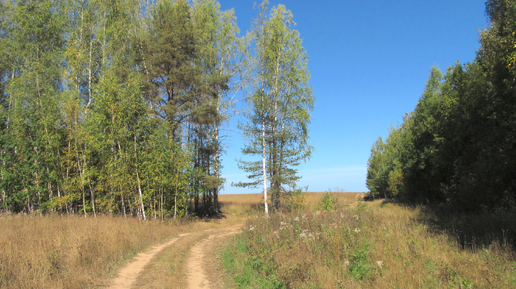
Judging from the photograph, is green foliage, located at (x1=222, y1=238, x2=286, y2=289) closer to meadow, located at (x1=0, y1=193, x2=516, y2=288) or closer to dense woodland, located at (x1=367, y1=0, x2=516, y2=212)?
meadow, located at (x1=0, y1=193, x2=516, y2=288)

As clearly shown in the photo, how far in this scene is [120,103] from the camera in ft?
55.1

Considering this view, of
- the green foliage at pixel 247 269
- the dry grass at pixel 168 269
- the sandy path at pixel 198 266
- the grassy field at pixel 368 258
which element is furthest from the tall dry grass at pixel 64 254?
A: the grassy field at pixel 368 258

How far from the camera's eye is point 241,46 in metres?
24.8

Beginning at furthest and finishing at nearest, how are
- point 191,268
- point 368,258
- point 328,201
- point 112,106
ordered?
point 328,201
point 112,106
point 191,268
point 368,258

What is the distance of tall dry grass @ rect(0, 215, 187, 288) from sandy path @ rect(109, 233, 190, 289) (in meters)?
0.35

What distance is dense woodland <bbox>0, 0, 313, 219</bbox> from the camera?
17250 millimetres

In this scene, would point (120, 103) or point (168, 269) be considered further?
point (120, 103)

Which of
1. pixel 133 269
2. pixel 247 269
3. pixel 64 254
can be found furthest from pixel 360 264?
pixel 64 254

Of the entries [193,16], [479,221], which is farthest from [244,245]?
[193,16]

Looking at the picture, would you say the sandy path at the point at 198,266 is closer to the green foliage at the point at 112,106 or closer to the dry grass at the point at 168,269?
the dry grass at the point at 168,269

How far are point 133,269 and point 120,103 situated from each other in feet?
38.6

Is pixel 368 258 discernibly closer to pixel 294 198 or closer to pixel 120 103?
pixel 294 198

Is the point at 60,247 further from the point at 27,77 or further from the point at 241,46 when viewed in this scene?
the point at 241,46

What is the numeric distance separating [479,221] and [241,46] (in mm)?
21262
